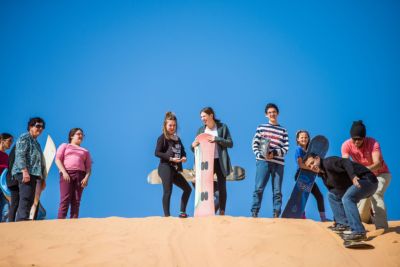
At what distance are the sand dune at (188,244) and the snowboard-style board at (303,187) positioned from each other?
82 centimetres

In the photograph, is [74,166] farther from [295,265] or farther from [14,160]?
[295,265]

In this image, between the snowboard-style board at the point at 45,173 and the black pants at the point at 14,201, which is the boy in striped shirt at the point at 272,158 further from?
the black pants at the point at 14,201

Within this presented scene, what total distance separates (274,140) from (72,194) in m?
4.04

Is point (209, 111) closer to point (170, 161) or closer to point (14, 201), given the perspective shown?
point (170, 161)

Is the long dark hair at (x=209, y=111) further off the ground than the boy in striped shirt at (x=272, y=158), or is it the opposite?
the long dark hair at (x=209, y=111)

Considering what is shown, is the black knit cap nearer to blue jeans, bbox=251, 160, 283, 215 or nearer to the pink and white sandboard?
blue jeans, bbox=251, 160, 283, 215

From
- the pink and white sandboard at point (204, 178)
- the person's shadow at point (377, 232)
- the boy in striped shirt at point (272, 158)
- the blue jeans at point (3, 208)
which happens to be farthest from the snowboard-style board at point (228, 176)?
the person's shadow at point (377, 232)

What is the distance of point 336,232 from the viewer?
7.12 meters

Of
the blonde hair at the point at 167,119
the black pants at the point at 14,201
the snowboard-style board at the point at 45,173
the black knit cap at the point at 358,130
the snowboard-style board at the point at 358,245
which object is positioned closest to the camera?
the snowboard-style board at the point at 358,245

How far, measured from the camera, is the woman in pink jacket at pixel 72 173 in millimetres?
8648

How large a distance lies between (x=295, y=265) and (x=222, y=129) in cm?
362

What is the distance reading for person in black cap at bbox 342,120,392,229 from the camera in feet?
24.2

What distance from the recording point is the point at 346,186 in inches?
278

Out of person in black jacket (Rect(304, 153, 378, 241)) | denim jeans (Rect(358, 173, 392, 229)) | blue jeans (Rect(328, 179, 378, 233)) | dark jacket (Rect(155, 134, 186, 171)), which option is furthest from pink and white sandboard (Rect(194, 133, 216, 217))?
denim jeans (Rect(358, 173, 392, 229))
